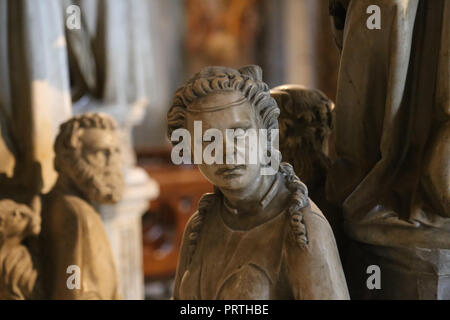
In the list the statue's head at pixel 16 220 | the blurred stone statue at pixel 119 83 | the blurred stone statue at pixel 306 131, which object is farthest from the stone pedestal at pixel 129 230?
the blurred stone statue at pixel 306 131

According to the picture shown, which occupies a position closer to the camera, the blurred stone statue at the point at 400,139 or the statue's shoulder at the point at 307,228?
the statue's shoulder at the point at 307,228

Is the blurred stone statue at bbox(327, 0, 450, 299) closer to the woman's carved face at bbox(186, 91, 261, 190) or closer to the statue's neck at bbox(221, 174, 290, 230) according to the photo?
the statue's neck at bbox(221, 174, 290, 230)

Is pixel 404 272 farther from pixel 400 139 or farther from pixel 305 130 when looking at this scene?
pixel 305 130

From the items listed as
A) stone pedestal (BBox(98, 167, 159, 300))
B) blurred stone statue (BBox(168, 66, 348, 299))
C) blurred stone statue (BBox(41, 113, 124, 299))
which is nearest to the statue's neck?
blurred stone statue (BBox(168, 66, 348, 299))

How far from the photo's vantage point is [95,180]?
2.09m

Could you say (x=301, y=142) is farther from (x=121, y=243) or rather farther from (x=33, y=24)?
(x=121, y=243)

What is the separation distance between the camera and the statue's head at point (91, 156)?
6.84 ft

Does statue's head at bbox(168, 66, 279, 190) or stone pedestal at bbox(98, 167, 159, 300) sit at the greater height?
statue's head at bbox(168, 66, 279, 190)

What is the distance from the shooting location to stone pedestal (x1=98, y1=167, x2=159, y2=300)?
10.3 ft

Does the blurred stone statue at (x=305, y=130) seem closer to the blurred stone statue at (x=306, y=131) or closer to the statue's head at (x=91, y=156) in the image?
the blurred stone statue at (x=306, y=131)

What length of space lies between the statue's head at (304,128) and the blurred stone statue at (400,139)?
146 millimetres

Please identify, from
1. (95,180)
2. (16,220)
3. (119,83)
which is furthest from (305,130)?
(119,83)

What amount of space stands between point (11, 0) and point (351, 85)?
59.9 inches

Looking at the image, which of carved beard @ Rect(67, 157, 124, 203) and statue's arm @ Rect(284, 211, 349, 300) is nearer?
statue's arm @ Rect(284, 211, 349, 300)
